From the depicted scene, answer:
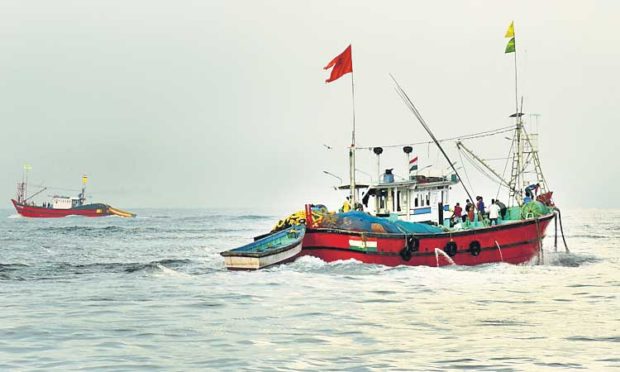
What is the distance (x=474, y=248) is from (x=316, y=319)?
1685 cm

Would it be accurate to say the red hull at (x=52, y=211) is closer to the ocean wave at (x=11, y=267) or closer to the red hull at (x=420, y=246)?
the ocean wave at (x=11, y=267)

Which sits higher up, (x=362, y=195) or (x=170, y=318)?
(x=362, y=195)

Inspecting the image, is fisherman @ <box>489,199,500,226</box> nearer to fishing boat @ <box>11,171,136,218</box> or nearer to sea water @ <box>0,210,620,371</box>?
sea water @ <box>0,210,620,371</box>

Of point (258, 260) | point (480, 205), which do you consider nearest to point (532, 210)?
point (480, 205)

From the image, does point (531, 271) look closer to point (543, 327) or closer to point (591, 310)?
point (591, 310)

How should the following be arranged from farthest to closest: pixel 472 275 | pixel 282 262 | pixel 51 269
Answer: pixel 51 269, pixel 282 262, pixel 472 275

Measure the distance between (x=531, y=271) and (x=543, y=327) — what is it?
16110 mm

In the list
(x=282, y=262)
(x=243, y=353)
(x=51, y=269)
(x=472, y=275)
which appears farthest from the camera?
(x=51, y=269)

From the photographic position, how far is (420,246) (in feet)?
109

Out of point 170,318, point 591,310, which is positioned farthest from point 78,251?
point 591,310

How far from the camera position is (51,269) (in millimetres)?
37156

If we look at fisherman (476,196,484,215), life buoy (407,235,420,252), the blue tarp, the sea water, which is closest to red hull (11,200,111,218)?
the sea water

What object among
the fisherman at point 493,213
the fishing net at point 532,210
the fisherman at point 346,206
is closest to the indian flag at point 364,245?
the fisherman at point 346,206

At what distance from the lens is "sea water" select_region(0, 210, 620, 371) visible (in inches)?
538
